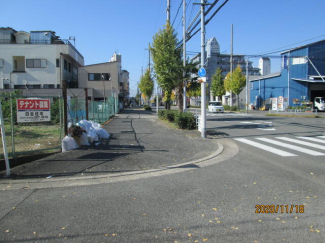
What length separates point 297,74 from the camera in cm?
4356

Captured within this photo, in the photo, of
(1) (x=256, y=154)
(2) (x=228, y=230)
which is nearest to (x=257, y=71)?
(1) (x=256, y=154)

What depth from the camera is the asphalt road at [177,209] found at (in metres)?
3.56

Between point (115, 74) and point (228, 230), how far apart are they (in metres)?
42.5

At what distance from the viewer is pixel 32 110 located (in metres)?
7.86

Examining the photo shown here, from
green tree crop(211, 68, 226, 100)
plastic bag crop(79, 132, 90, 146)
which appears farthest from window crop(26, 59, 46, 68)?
green tree crop(211, 68, 226, 100)

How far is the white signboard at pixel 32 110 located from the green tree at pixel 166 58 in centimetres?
A: 1305

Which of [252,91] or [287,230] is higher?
[252,91]

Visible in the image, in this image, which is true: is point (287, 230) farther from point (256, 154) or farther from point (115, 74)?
point (115, 74)

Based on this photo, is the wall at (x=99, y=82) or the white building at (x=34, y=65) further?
the wall at (x=99, y=82)

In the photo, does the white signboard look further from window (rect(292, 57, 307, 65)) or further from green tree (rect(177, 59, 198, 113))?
window (rect(292, 57, 307, 65))

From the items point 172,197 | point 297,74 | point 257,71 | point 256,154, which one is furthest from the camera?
point 257,71

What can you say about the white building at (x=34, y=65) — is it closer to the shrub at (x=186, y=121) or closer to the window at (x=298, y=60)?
the shrub at (x=186, y=121)
